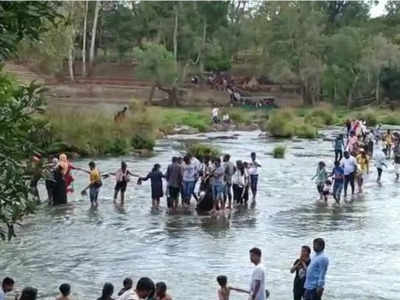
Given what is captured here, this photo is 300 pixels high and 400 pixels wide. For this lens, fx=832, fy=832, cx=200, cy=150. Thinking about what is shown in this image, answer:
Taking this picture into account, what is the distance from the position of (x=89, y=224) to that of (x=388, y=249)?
720cm

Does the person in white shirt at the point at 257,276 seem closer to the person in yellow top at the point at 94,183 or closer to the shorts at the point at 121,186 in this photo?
the person in yellow top at the point at 94,183

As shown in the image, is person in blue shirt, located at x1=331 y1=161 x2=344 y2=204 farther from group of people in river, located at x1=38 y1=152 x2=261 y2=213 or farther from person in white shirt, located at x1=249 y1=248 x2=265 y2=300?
person in white shirt, located at x1=249 y1=248 x2=265 y2=300

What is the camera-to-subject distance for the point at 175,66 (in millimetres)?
72188

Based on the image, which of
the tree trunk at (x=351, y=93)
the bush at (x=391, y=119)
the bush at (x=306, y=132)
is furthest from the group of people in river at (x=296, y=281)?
the tree trunk at (x=351, y=93)

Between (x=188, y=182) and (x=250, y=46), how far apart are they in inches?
2579

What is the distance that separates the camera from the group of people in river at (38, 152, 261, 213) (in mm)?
21953

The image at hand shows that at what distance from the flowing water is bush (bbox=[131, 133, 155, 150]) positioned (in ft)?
44.9

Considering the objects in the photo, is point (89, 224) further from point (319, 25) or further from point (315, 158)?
point (319, 25)

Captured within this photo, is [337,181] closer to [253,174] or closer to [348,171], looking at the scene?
[348,171]

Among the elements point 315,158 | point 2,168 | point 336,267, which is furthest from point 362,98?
point 2,168

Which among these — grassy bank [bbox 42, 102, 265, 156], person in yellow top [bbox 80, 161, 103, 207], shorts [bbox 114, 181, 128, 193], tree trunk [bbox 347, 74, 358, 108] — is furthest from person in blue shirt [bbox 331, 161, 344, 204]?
tree trunk [bbox 347, 74, 358, 108]

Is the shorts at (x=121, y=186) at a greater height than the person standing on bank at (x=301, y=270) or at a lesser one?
lesser

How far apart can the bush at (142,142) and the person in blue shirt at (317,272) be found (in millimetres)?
28987

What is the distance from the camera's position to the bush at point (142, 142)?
132ft
